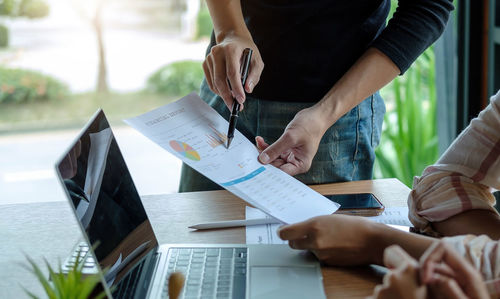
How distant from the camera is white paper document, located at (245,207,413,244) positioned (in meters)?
1.03

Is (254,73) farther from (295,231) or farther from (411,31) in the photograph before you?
(295,231)

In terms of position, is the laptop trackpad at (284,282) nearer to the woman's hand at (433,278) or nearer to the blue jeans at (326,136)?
the woman's hand at (433,278)

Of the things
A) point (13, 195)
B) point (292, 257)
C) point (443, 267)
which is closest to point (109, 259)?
point (292, 257)

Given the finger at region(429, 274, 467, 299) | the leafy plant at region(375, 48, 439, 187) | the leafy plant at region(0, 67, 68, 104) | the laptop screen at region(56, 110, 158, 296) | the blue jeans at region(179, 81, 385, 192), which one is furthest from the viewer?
the leafy plant at region(0, 67, 68, 104)

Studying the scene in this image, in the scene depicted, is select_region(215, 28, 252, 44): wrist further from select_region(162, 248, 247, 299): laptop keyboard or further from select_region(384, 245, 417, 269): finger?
select_region(384, 245, 417, 269): finger

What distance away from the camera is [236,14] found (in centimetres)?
134

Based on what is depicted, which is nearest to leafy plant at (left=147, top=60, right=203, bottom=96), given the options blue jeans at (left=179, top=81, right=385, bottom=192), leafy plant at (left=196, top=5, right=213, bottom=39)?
leafy plant at (left=196, top=5, right=213, bottom=39)

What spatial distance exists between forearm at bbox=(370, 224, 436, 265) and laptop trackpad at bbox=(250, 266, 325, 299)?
0.10 m

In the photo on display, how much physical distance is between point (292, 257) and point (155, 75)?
12.1ft

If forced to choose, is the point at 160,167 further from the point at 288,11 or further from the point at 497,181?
the point at 497,181

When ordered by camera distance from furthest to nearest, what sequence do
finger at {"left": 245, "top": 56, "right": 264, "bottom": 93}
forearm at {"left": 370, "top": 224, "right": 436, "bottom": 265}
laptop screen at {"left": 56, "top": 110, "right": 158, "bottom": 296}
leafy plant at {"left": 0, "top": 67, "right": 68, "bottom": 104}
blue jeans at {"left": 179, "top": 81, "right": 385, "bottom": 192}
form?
leafy plant at {"left": 0, "top": 67, "right": 68, "bottom": 104} < blue jeans at {"left": 179, "top": 81, "right": 385, "bottom": 192} < finger at {"left": 245, "top": 56, "right": 264, "bottom": 93} < forearm at {"left": 370, "top": 224, "right": 436, "bottom": 265} < laptop screen at {"left": 56, "top": 110, "right": 158, "bottom": 296}

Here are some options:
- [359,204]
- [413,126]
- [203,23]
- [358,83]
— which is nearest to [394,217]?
[359,204]

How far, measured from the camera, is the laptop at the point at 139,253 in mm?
769

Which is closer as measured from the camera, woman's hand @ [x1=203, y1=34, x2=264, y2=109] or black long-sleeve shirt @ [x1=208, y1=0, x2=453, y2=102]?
woman's hand @ [x1=203, y1=34, x2=264, y2=109]
